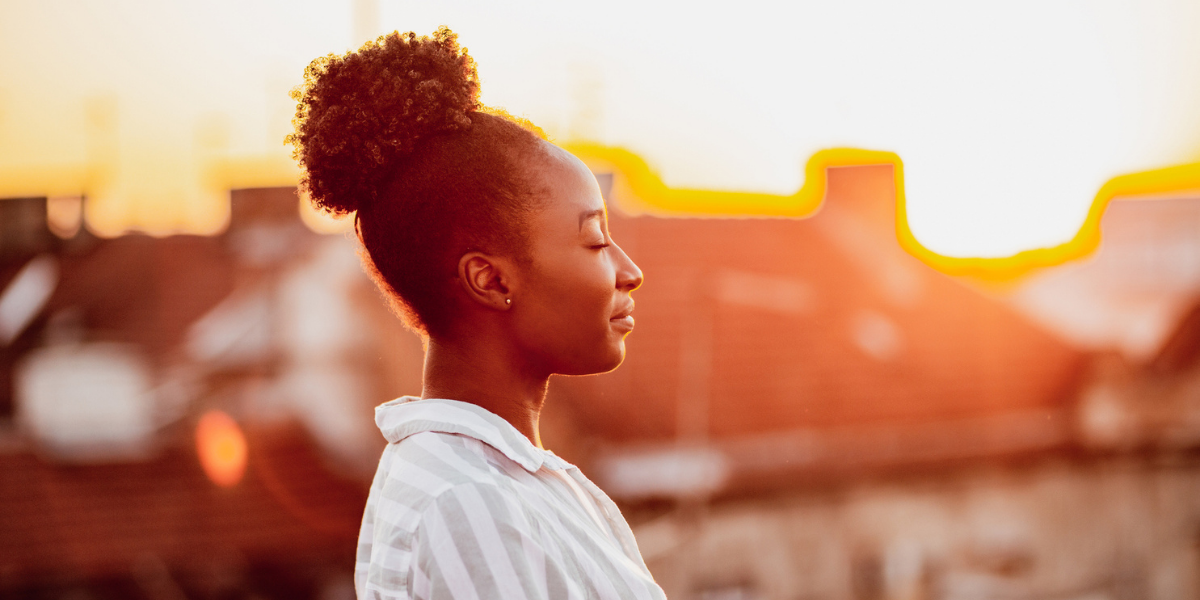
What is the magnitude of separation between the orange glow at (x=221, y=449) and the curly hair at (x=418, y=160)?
404 inches

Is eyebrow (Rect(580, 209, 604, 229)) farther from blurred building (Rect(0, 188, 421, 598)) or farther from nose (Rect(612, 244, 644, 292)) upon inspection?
blurred building (Rect(0, 188, 421, 598))

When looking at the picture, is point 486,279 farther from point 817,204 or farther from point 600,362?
point 817,204

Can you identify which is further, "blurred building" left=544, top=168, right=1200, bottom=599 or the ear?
"blurred building" left=544, top=168, right=1200, bottom=599

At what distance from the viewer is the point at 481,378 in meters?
1.24

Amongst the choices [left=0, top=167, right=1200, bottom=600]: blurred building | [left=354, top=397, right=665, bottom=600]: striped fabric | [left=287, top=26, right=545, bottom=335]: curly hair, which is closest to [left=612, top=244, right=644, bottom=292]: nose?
[left=287, top=26, right=545, bottom=335]: curly hair

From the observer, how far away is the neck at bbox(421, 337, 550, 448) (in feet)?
4.03

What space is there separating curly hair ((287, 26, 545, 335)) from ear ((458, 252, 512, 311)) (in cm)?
2

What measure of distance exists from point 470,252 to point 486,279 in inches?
1.6

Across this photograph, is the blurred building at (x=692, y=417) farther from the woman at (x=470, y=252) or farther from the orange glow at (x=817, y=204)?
the woman at (x=470, y=252)

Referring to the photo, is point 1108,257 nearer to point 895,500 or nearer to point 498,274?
point 895,500

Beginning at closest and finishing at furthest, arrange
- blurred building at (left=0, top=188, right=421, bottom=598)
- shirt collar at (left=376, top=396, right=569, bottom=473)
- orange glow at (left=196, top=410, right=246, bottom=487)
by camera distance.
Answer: shirt collar at (left=376, top=396, right=569, bottom=473)
blurred building at (left=0, top=188, right=421, bottom=598)
orange glow at (left=196, top=410, right=246, bottom=487)

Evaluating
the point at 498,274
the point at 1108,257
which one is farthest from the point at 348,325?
the point at 1108,257

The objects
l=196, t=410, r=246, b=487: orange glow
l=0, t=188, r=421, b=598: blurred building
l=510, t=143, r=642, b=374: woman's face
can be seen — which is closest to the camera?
l=510, t=143, r=642, b=374: woman's face

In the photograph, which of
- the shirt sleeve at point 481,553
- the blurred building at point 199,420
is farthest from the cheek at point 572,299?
the blurred building at point 199,420
